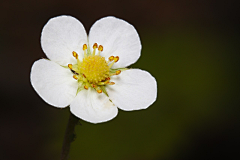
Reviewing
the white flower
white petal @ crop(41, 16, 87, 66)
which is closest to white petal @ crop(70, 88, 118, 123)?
the white flower

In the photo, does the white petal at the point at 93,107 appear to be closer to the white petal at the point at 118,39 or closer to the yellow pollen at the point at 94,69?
the yellow pollen at the point at 94,69

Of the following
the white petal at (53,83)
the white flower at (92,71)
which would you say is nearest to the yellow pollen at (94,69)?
the white flower at (92,71)

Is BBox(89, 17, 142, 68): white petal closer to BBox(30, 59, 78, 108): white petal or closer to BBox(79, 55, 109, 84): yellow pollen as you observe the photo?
BBox(79, 55, 109, 84): yellow pollen

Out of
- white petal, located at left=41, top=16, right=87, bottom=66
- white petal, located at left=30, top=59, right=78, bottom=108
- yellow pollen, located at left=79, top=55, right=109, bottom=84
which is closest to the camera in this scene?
white petal, located at left=30, top=59, right=78, bottom=108

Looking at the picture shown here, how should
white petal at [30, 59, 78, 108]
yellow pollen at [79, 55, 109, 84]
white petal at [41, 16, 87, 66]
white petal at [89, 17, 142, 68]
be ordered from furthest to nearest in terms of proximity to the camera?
white petal at [89, 17, 142, 68] < yellow pollen at [79, 55, 109, 84] < white petal at [41, 16, 87, 66] < white petal at [30, 59, 78, 108]

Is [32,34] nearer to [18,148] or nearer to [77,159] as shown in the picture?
[18,148]

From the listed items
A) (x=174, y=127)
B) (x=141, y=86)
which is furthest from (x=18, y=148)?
(x=141, y=86)

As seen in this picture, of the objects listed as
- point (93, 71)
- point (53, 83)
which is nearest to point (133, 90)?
point (93, 71)
